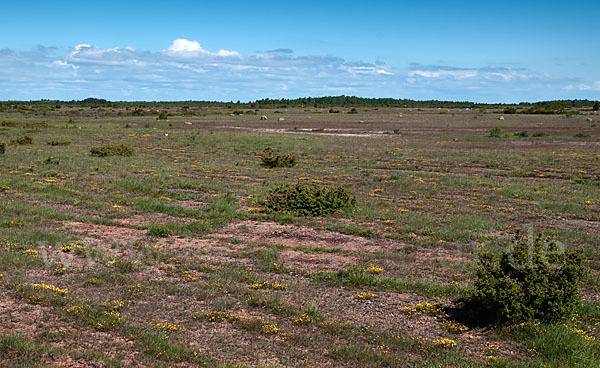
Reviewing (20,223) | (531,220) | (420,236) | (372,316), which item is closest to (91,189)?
(20,223)

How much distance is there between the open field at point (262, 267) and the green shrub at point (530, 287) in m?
0.25

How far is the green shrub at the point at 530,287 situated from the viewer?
274 inches

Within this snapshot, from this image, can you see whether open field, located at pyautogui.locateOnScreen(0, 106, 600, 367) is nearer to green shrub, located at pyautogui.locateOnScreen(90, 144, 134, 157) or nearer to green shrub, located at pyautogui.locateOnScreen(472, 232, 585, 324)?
green shrub, located at pyautogui.locateOnScreen(472, 232, 585, 324)

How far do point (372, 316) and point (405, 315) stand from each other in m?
0.52

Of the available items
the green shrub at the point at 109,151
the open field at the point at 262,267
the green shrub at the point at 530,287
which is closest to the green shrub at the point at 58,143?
the green shrub at the point at 109,151

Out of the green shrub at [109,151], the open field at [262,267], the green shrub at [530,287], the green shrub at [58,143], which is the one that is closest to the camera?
the open field at [262,267]

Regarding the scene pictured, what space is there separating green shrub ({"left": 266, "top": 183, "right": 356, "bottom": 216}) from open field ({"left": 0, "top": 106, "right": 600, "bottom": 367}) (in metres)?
0.38

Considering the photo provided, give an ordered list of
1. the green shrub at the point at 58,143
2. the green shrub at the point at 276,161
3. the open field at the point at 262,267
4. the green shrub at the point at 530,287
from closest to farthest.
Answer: the open field at the point at 262,267
the green shrub at the point at 530,287
the green shrub at the point at 276,161
the green shrub at the point at 58,143

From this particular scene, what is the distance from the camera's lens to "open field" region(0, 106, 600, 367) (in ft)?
21.0

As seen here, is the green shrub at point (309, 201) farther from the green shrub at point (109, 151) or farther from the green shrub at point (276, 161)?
the green shrub at point (109, 151)

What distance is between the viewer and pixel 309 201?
47.6ft

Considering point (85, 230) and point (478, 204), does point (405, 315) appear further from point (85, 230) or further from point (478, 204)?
point (478, 204)

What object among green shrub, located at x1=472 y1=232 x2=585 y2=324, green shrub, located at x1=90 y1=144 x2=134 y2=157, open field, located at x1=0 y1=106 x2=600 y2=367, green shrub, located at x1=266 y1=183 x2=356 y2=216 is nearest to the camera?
open field, located at x1=0 y1=106 x2=600 y2=367

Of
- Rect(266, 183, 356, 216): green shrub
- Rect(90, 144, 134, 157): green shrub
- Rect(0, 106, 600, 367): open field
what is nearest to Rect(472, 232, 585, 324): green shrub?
Rect(0, 106, 600, 367): open field
